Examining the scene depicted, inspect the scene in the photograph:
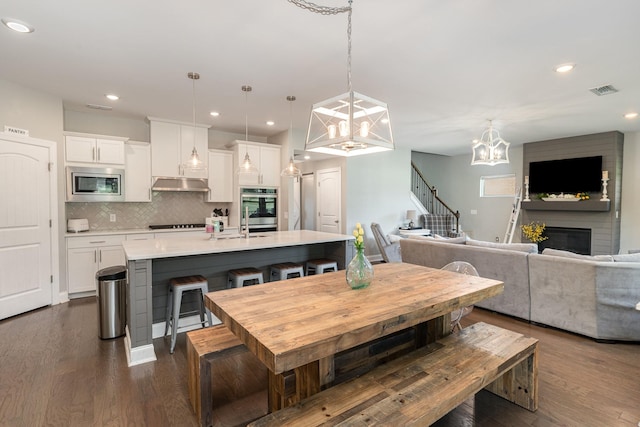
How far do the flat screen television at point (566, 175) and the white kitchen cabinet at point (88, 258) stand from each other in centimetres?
864

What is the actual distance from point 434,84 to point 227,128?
3780mm

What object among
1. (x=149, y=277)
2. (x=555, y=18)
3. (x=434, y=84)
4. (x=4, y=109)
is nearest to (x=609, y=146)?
(x=434, y=84)

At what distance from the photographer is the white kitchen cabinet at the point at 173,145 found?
5184mm

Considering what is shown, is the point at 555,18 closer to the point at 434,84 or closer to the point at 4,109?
the point at 434,84

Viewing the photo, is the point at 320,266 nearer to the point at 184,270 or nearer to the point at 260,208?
the point at 184,270

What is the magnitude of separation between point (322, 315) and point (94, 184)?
4.68 meters

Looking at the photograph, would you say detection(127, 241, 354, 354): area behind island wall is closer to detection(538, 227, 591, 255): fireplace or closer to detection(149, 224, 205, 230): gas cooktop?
detection(149, 224, 205, 230): gas cooktop

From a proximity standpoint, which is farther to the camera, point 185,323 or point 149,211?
point 149,211

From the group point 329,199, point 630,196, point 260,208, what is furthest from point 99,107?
point 630,196

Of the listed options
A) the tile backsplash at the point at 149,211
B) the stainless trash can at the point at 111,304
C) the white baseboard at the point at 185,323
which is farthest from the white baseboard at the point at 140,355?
the tile backsplash at the point at 149,211

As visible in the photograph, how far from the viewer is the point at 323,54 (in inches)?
120

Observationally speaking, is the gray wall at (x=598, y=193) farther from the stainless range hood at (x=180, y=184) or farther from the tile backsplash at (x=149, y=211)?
the stainless range hood at (x=180, y=184)

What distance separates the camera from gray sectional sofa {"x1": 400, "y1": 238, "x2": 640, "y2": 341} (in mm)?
2996

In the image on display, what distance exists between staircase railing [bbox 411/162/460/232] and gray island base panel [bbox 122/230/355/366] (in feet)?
18.7
